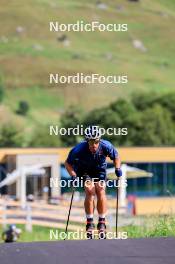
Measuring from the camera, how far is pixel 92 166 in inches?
397

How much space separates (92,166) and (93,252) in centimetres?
243

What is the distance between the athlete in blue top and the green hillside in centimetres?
9121

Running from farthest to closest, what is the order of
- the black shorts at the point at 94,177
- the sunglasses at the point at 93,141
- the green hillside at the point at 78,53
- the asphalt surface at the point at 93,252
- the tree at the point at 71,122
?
the green hillside at the point at 78,53, the tree at the point at 71,122, the black shorts at the point at 94,177, the sunglasses at the point at 93,141, the asphalt surface at the point at 93,252

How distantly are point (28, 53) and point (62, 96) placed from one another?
1276 cm

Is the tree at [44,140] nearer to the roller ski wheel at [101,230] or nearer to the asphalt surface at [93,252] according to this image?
the roller ski wheel at [101,230]

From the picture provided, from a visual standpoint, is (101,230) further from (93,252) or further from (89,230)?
(93,252)

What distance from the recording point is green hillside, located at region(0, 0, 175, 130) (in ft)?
374

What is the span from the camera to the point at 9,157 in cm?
5203

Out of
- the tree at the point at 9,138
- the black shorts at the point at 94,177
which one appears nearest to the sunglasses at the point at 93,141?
the black shorts at the point at 94,177

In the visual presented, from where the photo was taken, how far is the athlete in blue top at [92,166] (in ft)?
32.6

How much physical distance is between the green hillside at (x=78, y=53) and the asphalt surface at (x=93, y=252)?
93.2 m

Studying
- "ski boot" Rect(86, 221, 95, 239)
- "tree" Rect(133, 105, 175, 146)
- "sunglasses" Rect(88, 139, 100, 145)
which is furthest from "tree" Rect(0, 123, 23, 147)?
"sunglasses" Rect(88, 139, 100, 145)

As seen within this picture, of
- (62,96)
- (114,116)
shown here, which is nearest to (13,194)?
(114,116)

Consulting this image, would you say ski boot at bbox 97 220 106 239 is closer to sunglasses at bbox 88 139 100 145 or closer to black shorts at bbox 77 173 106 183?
black shorts at bbox 77 173 106 183
